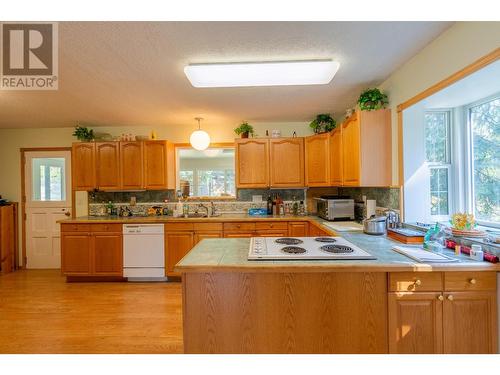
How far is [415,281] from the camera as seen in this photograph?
144 cm

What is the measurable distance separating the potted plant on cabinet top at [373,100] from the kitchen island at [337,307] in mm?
1638

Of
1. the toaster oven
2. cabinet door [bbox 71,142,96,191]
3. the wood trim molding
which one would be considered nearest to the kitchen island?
the wood trim molding

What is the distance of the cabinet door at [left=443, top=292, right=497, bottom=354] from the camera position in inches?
56.1

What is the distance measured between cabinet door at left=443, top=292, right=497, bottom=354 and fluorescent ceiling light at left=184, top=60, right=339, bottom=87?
6.10 feet

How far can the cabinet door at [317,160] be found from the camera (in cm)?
355

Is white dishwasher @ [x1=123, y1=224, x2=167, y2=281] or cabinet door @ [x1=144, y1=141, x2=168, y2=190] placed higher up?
cabinet door @ [x1=144, y1=141, x2=168, y2=190]

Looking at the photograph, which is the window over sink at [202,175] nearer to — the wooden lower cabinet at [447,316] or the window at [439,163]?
the window at [439,163]

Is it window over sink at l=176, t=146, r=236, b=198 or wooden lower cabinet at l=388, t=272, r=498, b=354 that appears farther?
window over sink at l=176, t=146, r=236, b=198

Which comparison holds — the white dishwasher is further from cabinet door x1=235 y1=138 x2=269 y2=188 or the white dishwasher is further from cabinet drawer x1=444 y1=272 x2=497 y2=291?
cabinet drawer x1=444 y1=272 x2=497 y2=291

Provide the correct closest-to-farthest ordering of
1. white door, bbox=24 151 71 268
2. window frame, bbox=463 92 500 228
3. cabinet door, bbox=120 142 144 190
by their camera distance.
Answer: window frame, bbox=463 92 500 228 → cabinet door, bbox=120 142 144 190 → white door, bbox=24 151 71 268

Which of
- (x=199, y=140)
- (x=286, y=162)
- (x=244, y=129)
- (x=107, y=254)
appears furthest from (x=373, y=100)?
(x=107, y=254)

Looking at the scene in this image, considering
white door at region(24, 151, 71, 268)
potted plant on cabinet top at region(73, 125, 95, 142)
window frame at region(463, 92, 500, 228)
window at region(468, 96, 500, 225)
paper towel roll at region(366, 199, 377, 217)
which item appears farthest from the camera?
white door at region(24, 151, 71, 268)

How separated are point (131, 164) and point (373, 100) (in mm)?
3362

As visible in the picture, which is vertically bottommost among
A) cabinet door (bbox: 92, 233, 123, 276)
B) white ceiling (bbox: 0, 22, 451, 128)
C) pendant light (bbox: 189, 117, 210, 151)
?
cabinet door (bbox: 92, 233, 123, 276)
